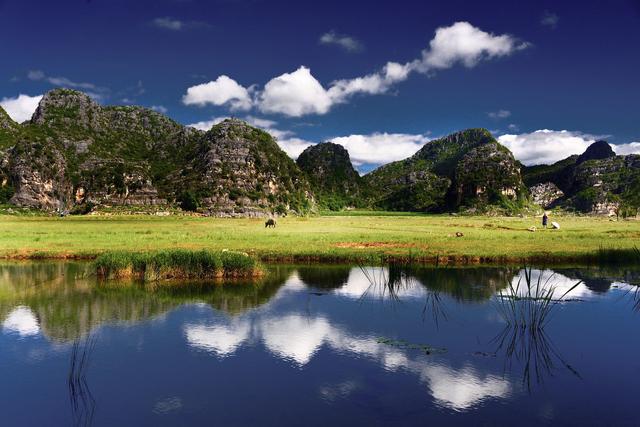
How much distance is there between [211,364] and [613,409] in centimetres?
1211

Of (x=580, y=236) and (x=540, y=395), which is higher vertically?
(x=580, y=236)

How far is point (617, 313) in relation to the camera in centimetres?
2203

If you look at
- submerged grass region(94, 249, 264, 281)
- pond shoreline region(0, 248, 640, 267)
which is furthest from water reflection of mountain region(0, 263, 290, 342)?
pond shoreline region(0, 248, 640, 267)

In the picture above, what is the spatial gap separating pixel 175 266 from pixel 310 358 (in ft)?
56.7

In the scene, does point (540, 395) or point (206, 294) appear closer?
point (540, 395)

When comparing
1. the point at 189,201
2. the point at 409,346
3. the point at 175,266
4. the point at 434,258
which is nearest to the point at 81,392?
the point at 409,346

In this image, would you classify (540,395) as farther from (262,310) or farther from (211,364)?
(262,310)

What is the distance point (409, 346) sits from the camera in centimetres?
1694

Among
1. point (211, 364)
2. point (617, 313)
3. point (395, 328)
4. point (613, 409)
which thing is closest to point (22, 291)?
point (211, 364)

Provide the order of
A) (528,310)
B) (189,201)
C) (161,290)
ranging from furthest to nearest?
(189,201) → (161,290) → (528,310)

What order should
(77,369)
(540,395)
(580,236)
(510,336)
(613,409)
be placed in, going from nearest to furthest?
(613,409), (540,395), (77,369), (510,336), (580,236)

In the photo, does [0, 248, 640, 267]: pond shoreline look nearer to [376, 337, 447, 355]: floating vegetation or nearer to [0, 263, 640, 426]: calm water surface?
[0, 263, 640, 426]: calm water surface

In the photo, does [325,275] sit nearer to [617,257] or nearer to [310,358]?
[310,358]

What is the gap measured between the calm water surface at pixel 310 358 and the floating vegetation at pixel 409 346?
8 centimetres
